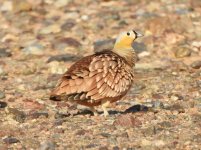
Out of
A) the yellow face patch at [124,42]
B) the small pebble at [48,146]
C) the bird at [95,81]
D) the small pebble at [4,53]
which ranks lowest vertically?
the small pebble at [48,146]

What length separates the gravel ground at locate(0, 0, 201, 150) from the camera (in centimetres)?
968

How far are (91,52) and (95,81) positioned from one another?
253 inches

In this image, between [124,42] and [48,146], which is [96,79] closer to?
[124,42]

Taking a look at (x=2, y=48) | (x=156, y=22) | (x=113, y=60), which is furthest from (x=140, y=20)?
(x=113, y=60)

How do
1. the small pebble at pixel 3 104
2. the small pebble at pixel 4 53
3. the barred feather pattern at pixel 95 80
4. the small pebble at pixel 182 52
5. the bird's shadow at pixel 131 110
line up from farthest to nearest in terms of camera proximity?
the small pebble at pixel 4 53 → the small pebble at pixel 182 52 → the small pebble at pixel 3 104 → the bird's shadow at pixel 131 110 → the barred feather pattern at pixel 95 80

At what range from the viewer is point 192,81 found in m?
13.4

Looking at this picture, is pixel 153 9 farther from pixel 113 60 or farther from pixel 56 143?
pixel 56 143

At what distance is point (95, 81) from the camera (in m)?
10.2

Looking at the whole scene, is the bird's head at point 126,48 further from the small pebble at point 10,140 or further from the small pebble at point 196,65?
the small pebble at point 196,65

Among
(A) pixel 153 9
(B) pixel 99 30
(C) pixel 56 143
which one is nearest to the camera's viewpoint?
(C) pixel 56 143

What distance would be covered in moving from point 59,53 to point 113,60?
6006mm

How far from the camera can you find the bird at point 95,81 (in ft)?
32.6

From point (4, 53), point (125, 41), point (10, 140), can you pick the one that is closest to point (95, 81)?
point (125, 41)

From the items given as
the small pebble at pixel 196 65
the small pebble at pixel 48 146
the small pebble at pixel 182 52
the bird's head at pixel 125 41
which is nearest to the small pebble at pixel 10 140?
the small pebble at pixel 48 146
